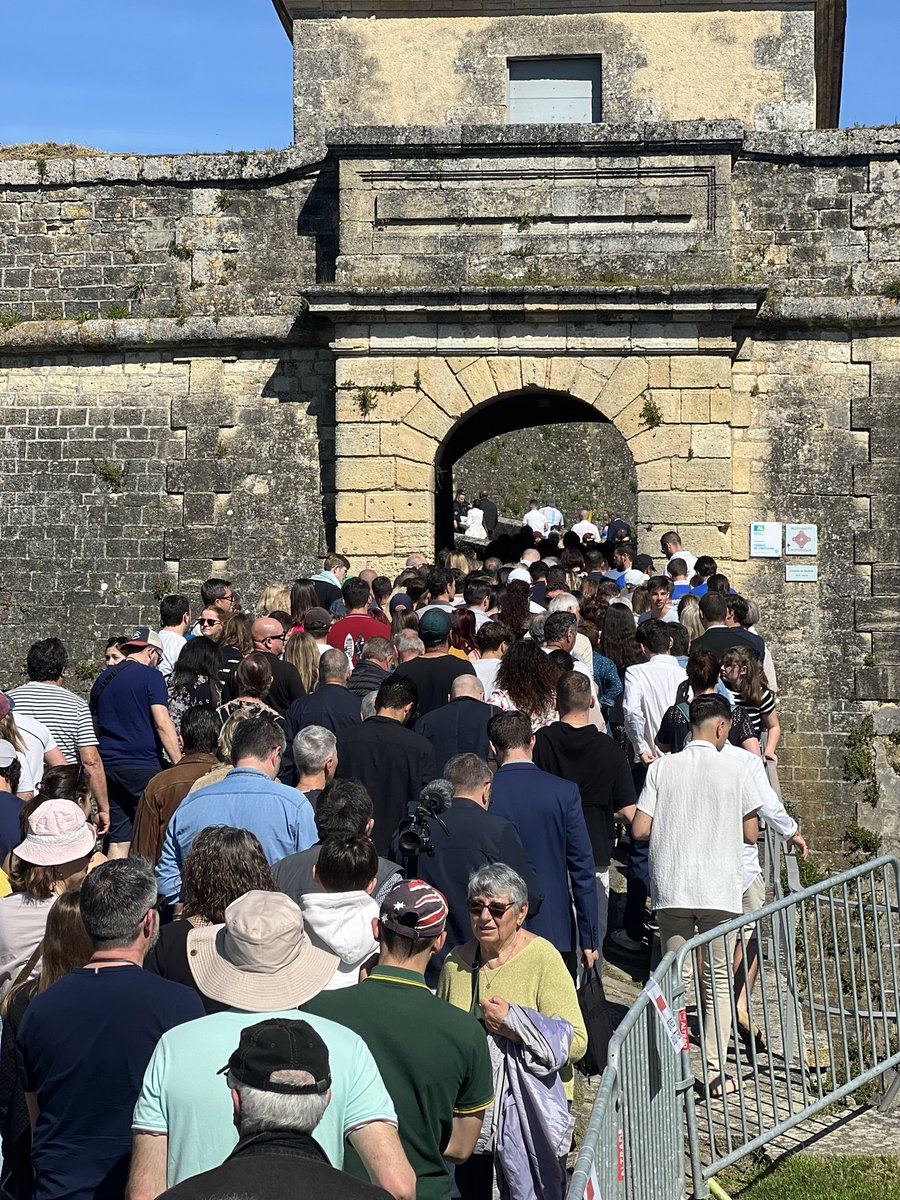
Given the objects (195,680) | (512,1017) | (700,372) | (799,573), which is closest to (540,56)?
(700,372)

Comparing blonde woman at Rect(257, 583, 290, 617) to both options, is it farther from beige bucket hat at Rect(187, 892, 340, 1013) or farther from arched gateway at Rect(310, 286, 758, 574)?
beige bucket hat at Rect(187, 892, 340, 1013)

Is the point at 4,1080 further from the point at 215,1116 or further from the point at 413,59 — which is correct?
the point at 413,59

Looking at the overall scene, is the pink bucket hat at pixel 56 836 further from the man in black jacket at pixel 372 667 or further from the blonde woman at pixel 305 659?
the blonde woman at pixel 305 659

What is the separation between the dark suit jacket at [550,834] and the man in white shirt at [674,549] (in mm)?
6266

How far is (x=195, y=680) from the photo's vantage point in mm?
8297

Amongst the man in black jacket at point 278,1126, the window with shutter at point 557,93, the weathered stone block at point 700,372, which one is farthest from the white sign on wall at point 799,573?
the man in black jacket at point 278,1126

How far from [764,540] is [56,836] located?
9.58 metres

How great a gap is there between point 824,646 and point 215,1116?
11.0 metres

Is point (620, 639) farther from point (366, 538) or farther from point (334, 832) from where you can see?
point (334, 832)

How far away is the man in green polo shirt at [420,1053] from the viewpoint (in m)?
3.83

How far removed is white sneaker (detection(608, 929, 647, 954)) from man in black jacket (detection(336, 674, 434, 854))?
8.22 ft

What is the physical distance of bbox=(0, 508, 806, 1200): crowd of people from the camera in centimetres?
347

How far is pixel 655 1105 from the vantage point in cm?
511

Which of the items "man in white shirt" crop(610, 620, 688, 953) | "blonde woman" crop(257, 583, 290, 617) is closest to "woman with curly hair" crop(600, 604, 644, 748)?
"man in white shirt" crop(610, 620, 688, 953)
